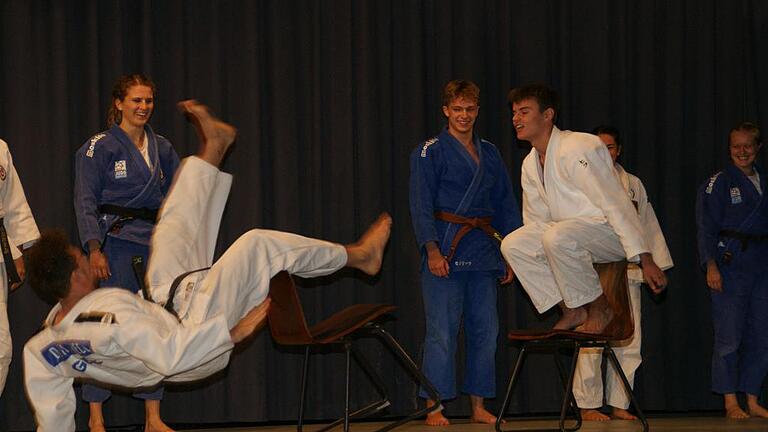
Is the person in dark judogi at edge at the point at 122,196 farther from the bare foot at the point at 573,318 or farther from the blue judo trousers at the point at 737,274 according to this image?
the blue judo trousers at the point at 737,274

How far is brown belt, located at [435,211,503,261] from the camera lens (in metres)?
5.08

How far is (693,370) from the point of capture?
6141 millimetres

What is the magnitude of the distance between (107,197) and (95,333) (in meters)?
1.73

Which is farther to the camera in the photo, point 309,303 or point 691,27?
point 691,27

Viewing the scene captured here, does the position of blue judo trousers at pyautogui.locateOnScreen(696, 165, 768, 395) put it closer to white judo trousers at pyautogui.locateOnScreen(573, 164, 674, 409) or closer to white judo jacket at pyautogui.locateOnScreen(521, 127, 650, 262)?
white judo trousers at pyautogui.locateOnScreen(573, 164, 674, 409)

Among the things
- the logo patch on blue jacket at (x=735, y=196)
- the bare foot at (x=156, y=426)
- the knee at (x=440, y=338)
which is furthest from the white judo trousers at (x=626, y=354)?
the bare foot at (x=156, y=426)

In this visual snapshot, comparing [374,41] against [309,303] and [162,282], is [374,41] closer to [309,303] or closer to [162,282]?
[309,303]

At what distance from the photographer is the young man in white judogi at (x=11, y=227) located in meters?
4.71

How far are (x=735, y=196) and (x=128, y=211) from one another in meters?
3.41

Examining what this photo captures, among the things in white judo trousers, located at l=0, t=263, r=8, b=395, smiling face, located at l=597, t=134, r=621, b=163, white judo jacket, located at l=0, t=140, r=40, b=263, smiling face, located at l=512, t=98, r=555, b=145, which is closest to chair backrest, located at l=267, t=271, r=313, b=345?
smiling face, located at l=512, t=98, r=555, b=145

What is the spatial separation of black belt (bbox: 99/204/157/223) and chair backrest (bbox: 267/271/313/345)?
1.17 metres

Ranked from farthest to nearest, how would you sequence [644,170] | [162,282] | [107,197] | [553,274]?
[644,170] → [107,197] → [553,274] → [162,282]

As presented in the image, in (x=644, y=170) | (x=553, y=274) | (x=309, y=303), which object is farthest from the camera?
(x=644, y=170)

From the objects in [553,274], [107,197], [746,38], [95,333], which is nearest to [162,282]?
[95,333]
